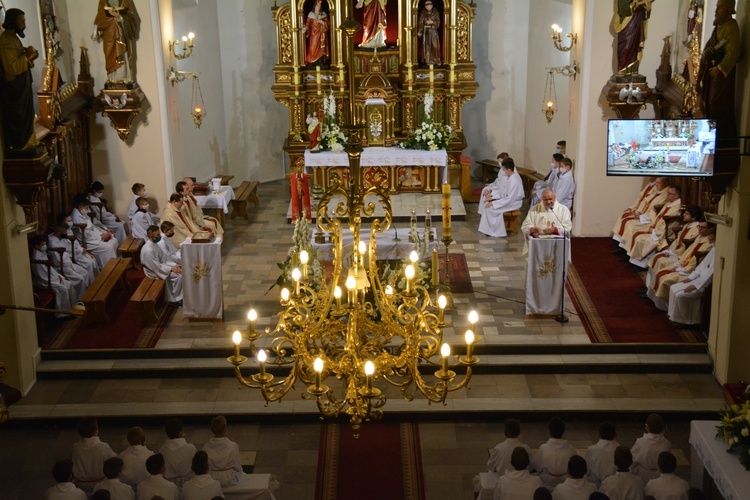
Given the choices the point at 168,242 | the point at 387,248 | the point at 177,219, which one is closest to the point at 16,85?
the point at 168,242

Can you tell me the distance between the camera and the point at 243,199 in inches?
697

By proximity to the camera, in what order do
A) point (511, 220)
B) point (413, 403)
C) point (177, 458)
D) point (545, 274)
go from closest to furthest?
point (177, 458) → point (413, 403) → point (545, 274) → point (511, 220)

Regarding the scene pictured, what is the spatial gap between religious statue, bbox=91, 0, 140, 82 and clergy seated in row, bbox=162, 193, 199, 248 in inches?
95.2

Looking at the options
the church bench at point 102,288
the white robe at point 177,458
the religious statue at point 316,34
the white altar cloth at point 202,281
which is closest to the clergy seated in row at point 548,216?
the white altar cloth at point 202,281

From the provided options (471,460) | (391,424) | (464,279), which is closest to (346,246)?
(464,279)

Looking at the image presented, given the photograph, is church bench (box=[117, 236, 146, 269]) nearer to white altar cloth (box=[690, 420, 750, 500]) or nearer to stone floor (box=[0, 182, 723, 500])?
stone floor (box=[0, 182, 723, 500])

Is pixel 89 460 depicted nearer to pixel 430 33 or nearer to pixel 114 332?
pixel 114 332

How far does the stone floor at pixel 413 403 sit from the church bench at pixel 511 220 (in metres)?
3.99

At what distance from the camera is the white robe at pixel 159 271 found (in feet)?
43.3

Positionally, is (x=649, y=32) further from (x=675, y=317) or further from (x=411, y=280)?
(x=411, y=280)

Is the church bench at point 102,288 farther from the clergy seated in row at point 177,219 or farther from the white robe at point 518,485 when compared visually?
the white robe at point 518,485

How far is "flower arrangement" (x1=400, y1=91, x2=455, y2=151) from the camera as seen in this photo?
60.3 feet

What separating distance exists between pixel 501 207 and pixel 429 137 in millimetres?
2717

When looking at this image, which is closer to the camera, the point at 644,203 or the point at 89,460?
the point at 89,460
